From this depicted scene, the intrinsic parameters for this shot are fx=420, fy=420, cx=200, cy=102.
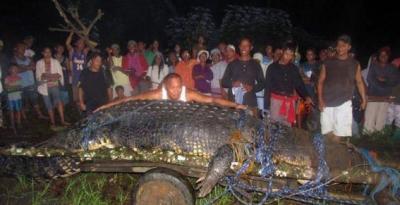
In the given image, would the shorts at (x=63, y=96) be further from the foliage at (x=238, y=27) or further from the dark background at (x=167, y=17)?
the dark background at (x=167, y=17)

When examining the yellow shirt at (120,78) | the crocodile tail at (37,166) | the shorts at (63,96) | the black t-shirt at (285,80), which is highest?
the black t-shirt at (285,80)

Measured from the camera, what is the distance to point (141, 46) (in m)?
9.91

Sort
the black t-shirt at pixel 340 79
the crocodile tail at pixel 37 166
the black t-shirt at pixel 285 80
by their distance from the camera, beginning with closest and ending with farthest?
1. the crocodile tail at pixel 37 166
2. the black t-shirt at pixel 340 79
3. the black t-shirt at pixel 285 80

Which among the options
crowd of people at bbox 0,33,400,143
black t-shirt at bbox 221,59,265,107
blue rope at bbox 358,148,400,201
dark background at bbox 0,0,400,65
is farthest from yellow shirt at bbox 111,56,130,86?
dark background at bbox 0,0,400,65

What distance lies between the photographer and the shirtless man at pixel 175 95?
5375mm

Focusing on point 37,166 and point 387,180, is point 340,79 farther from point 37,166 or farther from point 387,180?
point 37,166

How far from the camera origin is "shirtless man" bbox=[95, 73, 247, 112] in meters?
5.38

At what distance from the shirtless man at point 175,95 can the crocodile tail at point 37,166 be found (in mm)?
866

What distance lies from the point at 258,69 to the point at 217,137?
2468 mm

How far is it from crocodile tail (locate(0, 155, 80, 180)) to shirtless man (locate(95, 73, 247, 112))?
866 mm

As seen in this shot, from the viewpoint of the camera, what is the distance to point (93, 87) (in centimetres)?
731

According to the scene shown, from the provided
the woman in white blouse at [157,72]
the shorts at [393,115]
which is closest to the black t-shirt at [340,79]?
the shorts at [393,115]

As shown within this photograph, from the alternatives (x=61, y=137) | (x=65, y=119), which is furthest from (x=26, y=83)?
(x=61, y=137)

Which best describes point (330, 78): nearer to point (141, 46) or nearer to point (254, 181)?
point (254, 181)
